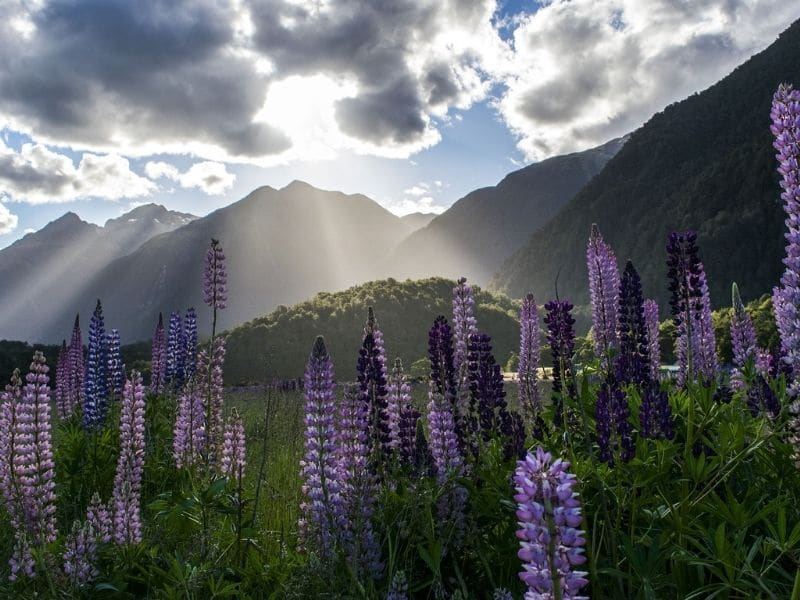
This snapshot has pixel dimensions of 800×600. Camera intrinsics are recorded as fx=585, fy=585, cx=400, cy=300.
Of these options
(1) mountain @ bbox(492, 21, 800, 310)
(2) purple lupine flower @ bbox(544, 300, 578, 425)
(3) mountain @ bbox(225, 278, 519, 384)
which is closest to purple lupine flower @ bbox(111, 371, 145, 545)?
(2) purple lupine flower @ bbox(544, 300, 578, 425)

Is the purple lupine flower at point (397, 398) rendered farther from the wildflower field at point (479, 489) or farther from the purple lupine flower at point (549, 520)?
the purple lupine flower at point (549, 520)

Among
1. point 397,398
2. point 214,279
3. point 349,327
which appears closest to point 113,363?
point 214,279

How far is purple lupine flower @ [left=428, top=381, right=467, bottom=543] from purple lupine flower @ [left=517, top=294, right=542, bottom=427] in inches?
82.8

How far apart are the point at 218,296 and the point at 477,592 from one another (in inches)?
154

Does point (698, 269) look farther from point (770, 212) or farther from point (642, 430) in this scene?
point (770, 212)

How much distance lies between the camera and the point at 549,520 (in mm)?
1404

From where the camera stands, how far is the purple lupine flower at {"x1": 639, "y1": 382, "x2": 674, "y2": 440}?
3570mm

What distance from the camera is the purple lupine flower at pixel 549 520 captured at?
1.41 meters

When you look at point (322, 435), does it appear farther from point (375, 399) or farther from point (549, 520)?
point (549, 520)

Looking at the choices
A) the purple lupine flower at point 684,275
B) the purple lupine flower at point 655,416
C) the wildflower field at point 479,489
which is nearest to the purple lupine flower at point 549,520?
the wildflower field at point 479,489

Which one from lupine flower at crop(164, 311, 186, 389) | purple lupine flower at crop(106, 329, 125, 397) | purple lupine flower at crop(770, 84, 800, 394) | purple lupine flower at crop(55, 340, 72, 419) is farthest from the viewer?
purple lupine flower at crop(55, 340, 72, 419)

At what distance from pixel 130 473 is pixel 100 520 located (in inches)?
30.8

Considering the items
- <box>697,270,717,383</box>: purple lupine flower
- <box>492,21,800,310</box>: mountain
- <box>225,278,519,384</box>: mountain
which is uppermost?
<box>492,21,800,310</box>: mountain

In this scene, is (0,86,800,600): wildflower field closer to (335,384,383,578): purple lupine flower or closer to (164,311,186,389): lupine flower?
(335,384,383,578): purple lupine flower
